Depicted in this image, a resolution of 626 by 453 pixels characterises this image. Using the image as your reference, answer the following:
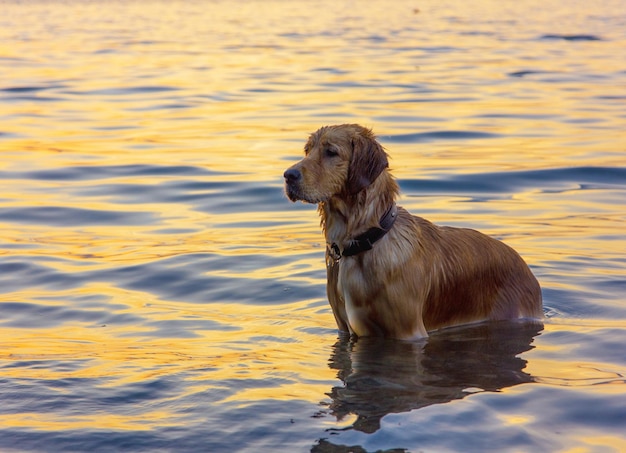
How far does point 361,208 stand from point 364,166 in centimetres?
31

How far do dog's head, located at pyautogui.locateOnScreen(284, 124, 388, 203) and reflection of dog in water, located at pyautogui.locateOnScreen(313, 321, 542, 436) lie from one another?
3.74 ft

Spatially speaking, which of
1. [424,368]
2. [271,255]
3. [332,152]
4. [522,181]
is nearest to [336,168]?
[332,152]

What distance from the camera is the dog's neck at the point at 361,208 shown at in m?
7.86

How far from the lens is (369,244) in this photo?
7.84 meters

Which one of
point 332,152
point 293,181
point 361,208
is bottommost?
point 361,208

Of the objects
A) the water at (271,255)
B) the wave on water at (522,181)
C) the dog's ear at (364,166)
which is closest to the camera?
the water at (271,255)

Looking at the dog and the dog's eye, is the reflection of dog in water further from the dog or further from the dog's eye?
the dog's eye

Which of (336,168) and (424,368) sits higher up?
(336,168)

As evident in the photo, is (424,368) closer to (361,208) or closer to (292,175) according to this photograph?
(361,208)

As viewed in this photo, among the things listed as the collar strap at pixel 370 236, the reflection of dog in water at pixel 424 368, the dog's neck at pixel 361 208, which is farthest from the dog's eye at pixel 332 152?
the reflection of dog in water at pixel 424 368

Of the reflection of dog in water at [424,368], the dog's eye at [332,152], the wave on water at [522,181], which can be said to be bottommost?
the reflection of dog in water at [424,368]

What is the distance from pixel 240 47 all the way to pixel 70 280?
24.6 metres

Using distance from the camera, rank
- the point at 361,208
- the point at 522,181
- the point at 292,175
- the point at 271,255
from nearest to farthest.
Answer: the point at 292,175 → the point at 361,208 → the point at 271,255 → the point at 522,181

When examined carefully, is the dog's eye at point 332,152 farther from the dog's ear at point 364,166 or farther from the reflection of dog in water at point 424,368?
the reflection of dog in water at point 424,368
